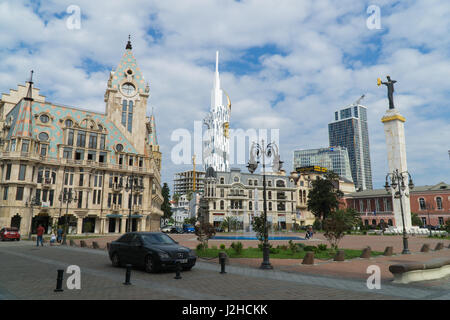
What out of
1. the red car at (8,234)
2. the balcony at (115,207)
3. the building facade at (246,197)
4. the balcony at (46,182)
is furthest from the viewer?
the building facade at (246,197)

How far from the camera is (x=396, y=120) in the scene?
2037 inches

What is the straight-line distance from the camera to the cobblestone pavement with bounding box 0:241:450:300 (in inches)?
331

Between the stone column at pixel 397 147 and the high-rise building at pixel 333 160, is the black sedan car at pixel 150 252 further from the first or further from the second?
the high-rise building at pixel 333 160

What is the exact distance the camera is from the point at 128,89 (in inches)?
2303

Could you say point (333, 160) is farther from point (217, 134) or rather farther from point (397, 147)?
point (397, 147)

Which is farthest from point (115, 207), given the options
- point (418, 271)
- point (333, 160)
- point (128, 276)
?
point (333, 160)

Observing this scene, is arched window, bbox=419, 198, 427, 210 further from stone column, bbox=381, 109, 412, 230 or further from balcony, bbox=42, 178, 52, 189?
balcony, bbox=42, 178, 52, 189

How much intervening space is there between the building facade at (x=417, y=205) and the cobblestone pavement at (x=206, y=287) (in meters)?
58.7

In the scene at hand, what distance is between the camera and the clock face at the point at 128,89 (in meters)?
58.0

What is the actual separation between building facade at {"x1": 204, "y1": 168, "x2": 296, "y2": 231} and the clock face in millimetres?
25455

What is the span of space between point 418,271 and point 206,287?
736 centimetres

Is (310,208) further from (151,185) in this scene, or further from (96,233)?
(96,233)

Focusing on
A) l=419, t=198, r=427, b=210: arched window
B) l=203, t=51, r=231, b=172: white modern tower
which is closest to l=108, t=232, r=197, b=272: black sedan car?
l=419, t=198, r=427, b=210: arched window

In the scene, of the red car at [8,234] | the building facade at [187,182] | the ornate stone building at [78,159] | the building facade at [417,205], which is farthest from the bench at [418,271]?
the building facade at [187,182]
